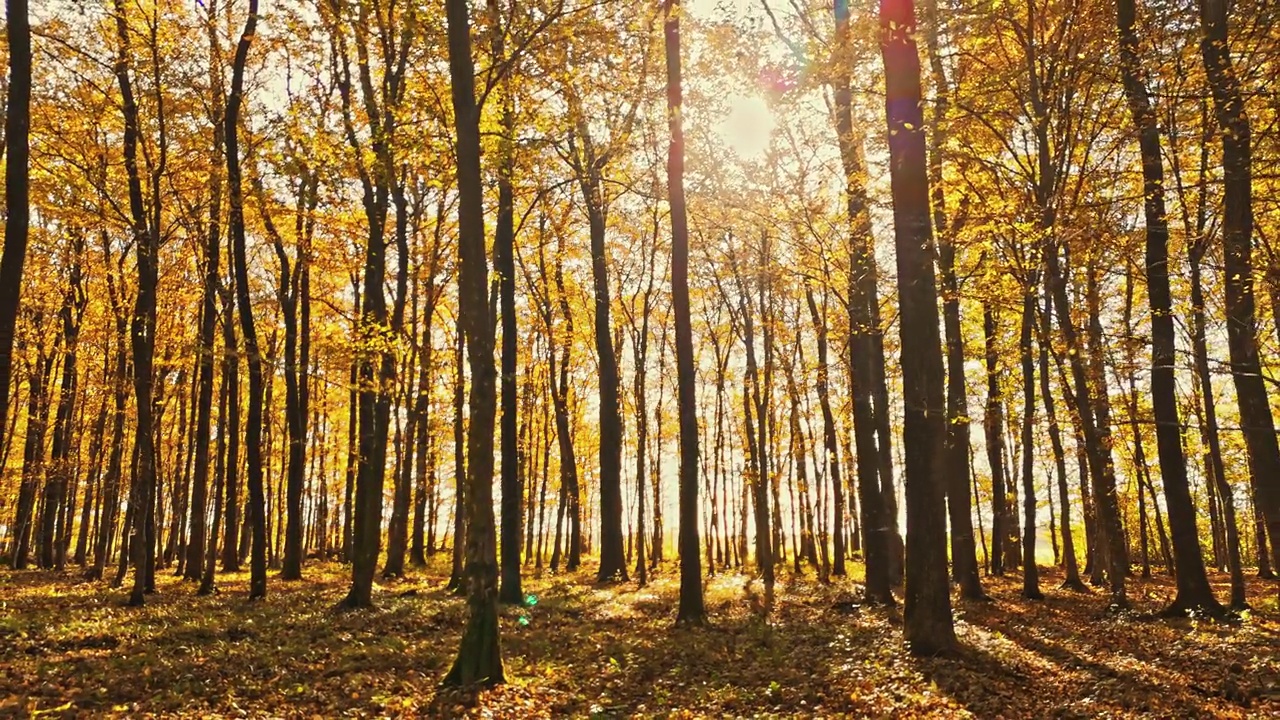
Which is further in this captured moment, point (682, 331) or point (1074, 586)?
point (1074, 586)

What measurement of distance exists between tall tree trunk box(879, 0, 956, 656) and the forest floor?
31.9 inches

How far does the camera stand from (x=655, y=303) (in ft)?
113

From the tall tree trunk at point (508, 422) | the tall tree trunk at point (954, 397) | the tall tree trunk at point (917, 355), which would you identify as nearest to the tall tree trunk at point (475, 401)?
the tall tree trunk at point (917, 355)

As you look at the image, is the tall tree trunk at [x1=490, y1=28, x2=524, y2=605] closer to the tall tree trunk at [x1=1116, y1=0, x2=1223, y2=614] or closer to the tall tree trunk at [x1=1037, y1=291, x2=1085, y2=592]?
the tall tree trunk at [x1=1037, y1=291, x2=1085, y2=592]

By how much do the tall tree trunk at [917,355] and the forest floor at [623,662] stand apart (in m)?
0.81

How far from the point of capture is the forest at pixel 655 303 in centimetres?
1035

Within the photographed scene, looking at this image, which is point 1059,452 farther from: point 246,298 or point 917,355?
point 246,298

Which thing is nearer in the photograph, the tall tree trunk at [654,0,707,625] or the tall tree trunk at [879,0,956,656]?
the tall tree trunk at [879,0,956,656]

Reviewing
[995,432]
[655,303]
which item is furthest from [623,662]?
[655,303]

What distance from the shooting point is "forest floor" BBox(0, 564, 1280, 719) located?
904cm

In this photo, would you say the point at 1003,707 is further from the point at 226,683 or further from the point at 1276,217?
the point at 1276,217

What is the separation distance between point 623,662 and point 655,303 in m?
23.3

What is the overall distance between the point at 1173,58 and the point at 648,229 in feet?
75.6

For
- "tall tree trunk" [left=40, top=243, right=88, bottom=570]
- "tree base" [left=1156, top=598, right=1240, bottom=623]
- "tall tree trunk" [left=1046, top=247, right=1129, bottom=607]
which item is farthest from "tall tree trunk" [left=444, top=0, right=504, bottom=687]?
"tall tree trunk" [left=40, top=243, right=88, bottom=570]
